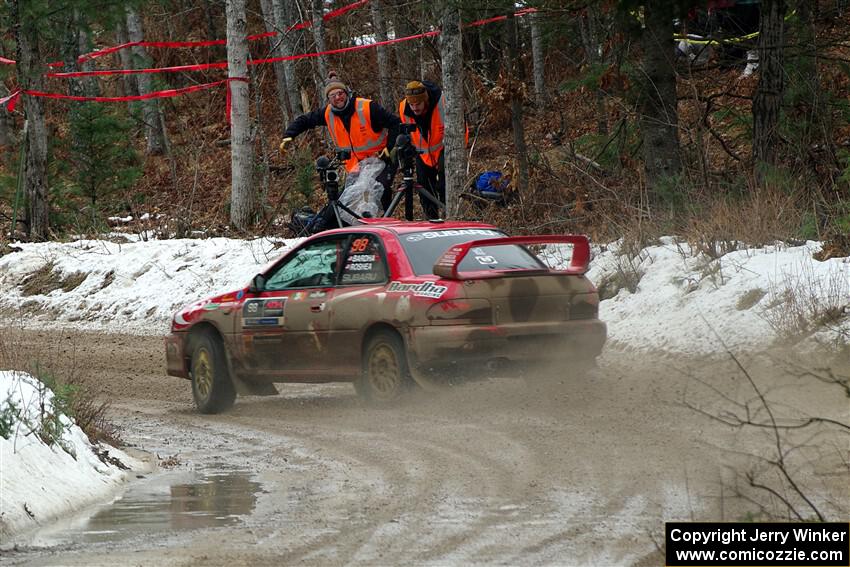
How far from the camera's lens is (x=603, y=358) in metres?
12.2

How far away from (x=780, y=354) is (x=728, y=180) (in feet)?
25.3

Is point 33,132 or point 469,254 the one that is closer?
point 469,254

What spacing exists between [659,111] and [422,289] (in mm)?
7738

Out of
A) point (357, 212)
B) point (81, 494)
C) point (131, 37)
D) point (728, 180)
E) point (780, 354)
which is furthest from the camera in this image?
point (131, 37)

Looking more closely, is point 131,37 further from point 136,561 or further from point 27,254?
→ point 136,561

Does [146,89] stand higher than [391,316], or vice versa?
[146,89]

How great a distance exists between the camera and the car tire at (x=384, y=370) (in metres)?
10.1

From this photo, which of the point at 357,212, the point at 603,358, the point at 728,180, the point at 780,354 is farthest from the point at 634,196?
the point at 780,354

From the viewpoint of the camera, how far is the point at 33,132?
884 inches

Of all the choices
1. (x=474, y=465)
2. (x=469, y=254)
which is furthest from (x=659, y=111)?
(x=474, y=465)

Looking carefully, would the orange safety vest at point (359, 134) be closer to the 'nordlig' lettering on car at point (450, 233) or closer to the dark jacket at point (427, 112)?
the dark jacket at point (427, 112)

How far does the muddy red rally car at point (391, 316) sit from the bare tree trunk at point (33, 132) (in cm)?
1178

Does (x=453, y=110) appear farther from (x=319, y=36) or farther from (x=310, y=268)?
(x=319, y=36)

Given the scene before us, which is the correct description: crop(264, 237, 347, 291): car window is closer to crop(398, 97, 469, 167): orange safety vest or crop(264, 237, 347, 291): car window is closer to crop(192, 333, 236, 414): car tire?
crop(192, 333, 236, 414): car tire
